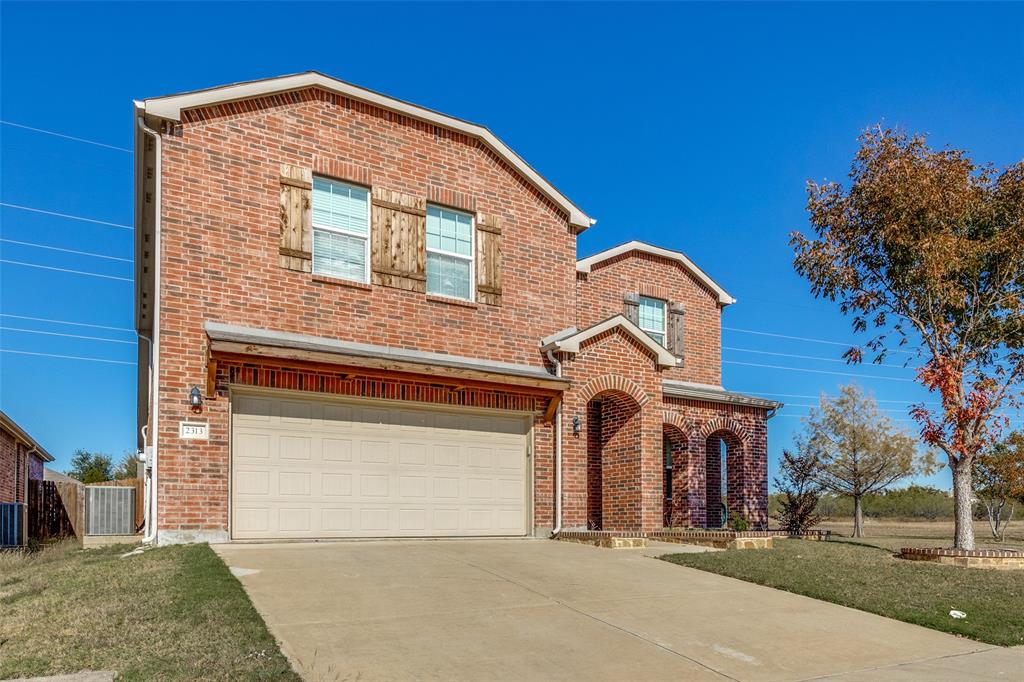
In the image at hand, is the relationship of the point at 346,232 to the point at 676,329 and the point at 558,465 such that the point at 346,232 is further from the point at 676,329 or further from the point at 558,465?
the point at 676,329

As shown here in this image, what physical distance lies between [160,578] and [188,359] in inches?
157

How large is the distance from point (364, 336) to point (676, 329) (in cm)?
1104

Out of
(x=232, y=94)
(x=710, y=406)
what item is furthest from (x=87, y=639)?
(x=710, y=406)

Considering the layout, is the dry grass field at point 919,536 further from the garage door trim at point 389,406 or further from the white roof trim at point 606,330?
the garage door trim at point 389,406

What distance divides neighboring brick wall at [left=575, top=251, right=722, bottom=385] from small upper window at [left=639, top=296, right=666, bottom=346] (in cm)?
21

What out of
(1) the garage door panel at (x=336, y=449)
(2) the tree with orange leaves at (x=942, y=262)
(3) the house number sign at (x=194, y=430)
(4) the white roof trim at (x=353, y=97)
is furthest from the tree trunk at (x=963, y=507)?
(3) the house number sign at (x=194, y=430)

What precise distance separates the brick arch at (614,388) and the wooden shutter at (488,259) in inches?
92.1

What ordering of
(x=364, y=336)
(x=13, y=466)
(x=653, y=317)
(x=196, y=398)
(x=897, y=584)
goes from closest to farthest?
(x=897, y=584), (x=196, y=398), (x=364, y=336), (x=653, y=317), (x=13, y=466)

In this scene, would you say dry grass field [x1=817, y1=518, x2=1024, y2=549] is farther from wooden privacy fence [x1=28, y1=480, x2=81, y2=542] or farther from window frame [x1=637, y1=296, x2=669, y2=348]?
wooden privacy fence [x1=28, y1=480, x2=81, y2=542]

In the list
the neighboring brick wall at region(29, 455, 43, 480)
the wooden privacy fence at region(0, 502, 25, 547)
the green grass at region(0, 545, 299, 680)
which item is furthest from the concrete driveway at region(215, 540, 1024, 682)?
the neighboring brick wall at region(29, 455, 43, 480)

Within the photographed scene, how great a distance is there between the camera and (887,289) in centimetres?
Result: 1633

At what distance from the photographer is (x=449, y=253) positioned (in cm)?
1530

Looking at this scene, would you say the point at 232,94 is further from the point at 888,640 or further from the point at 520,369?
the point at 888,640

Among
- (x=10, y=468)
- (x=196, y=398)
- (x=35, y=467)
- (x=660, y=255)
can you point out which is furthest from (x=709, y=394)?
(x=35, y=467)
